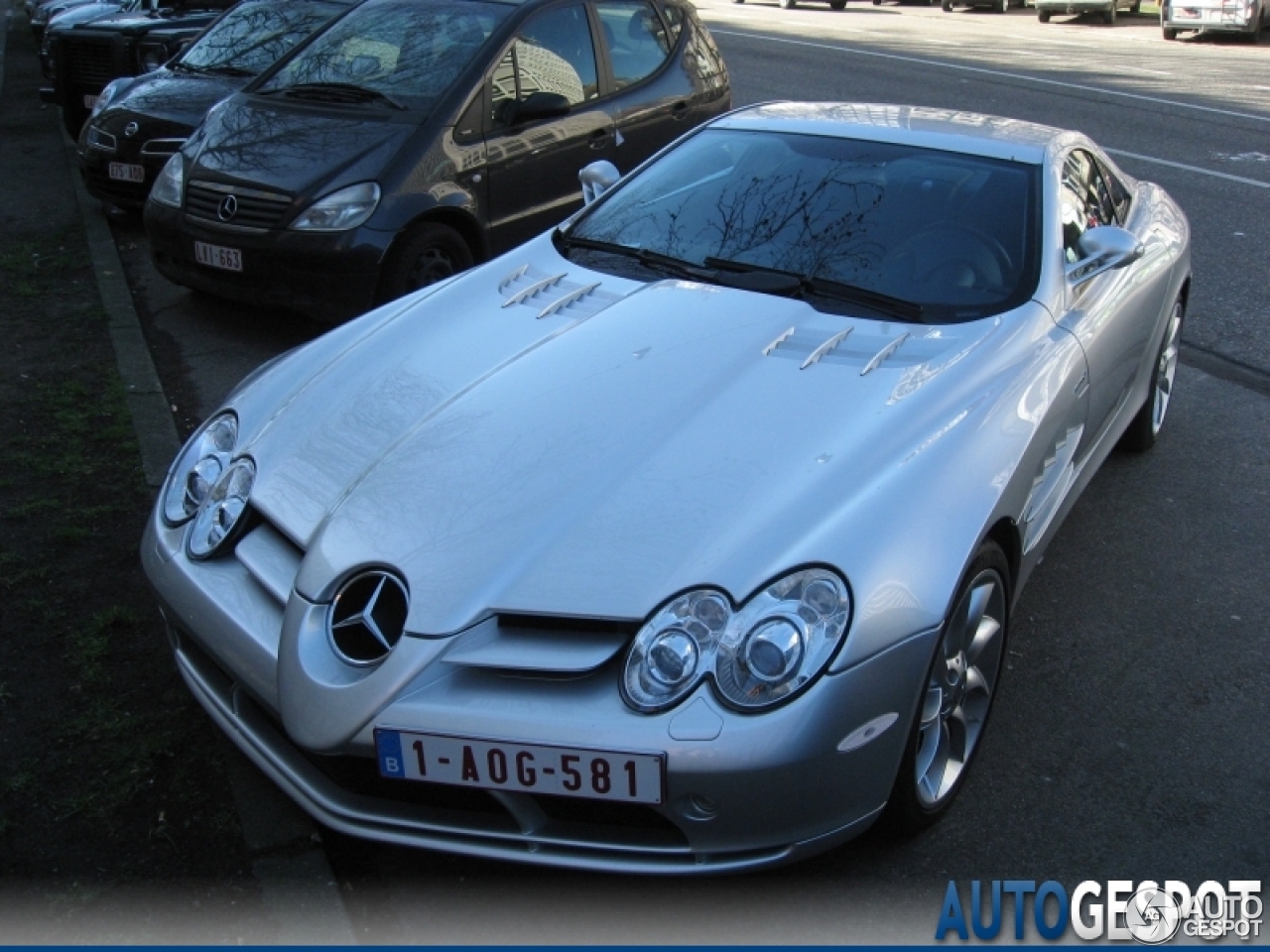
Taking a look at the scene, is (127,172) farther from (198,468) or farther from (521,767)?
(521,767)

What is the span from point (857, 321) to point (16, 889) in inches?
97.9

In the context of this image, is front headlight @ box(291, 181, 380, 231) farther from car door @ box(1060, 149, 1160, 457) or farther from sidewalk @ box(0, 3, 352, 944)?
car door @ box(1060, 149, 1160, 457)

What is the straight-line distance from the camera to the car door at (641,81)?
7.29 meters

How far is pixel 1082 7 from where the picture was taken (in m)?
24.2

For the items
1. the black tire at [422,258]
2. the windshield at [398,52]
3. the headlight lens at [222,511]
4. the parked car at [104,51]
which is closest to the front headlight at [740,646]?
the headlight lens at [222,511]

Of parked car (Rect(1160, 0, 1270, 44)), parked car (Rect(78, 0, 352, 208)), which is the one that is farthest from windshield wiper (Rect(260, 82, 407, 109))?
parked car (Rect(1160, 0, 1270, 44))

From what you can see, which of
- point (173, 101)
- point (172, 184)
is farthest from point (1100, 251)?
point (173, 101)

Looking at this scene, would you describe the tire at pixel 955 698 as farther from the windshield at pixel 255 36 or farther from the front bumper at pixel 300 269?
the windshield at pixel 255 36

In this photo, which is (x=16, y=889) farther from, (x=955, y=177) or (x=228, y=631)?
(x=955, y=177)

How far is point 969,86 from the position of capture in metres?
15.4

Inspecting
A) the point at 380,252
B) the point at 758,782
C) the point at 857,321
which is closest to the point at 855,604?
the point at 758,782

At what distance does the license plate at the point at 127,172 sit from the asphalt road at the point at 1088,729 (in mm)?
781

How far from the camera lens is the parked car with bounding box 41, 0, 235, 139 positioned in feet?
34.5

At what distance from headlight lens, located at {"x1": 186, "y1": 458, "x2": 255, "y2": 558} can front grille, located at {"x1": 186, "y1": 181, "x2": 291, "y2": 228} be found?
3122 mm
